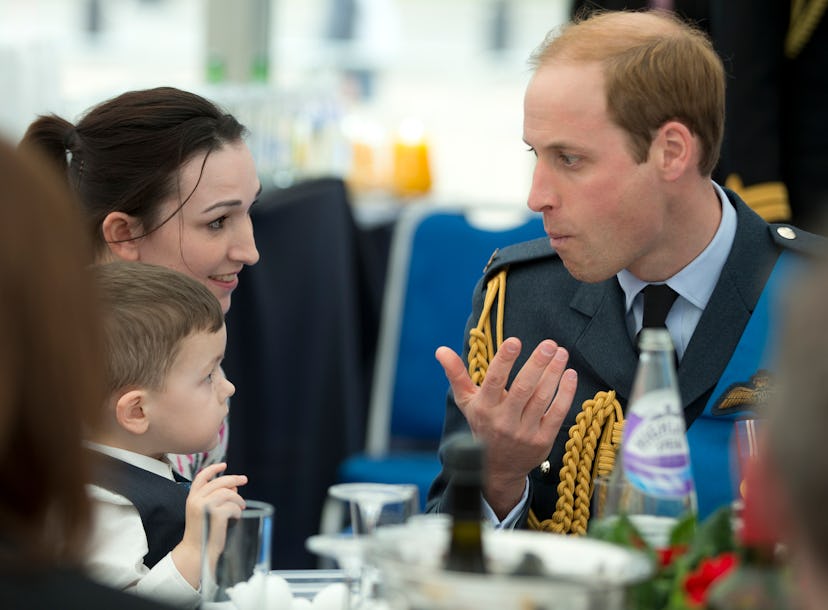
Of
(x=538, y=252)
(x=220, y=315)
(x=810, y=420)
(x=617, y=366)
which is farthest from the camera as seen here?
(x=538, y=252)

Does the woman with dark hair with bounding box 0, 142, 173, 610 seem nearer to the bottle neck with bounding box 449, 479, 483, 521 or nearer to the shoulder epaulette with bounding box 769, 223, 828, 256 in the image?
the bottle neck with bounding box 449, 479, 483, 521

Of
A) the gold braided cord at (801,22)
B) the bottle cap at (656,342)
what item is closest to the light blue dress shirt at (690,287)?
the bottle cap at (656,342)

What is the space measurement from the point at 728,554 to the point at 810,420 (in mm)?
273

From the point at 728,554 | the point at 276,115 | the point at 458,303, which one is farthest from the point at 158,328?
the point at 276,115

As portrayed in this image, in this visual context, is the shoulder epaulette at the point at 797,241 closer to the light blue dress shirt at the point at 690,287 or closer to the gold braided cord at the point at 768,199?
the light blue dress shirt at the point at 690,287

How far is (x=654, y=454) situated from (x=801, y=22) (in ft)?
7.41

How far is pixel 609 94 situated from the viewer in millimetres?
1845

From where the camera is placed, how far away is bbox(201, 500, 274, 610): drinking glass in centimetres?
113

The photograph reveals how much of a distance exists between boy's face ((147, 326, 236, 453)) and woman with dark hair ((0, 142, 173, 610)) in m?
0.82

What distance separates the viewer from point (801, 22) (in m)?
3.13

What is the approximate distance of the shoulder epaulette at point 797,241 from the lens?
1.86m

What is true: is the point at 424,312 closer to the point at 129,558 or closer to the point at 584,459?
the point at 584,459

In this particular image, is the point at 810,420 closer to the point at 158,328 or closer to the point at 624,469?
the point at 624,469

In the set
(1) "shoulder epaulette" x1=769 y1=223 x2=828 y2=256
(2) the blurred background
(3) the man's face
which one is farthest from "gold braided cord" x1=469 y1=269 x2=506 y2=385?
(2) the blurred background
